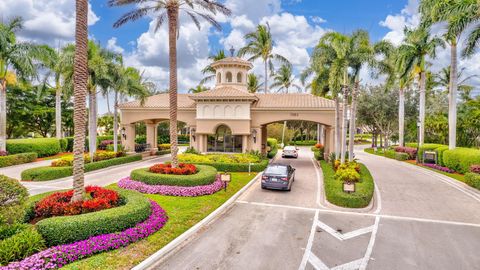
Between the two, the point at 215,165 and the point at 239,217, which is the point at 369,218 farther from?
the point at 215,165

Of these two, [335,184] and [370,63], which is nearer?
[335,184]

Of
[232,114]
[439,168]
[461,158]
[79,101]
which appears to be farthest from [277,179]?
[439,168]

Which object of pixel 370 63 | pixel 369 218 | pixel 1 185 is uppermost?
pixel 370 63

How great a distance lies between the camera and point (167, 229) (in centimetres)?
904

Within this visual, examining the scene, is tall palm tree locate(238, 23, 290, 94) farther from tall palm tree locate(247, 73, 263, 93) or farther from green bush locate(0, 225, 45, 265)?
green bush locate(0, 225, 45, 265)

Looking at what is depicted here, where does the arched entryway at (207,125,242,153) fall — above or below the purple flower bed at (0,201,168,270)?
above

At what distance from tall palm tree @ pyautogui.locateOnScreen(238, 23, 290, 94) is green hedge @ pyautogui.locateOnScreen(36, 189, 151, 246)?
3129 cm

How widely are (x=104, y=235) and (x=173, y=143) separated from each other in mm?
8667

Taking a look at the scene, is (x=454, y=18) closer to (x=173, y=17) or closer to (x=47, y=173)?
(x=173, y=17)

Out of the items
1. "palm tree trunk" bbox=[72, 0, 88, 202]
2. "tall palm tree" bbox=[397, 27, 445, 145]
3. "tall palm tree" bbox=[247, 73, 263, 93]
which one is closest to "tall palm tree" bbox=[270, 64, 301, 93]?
"tall palm tree" bbox=[247, 73, 263, 93]

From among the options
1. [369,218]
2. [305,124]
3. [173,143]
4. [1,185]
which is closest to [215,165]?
[173,143]

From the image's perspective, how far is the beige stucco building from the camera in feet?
86.1

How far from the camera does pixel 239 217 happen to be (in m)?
11.0

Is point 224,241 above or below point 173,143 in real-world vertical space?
below
